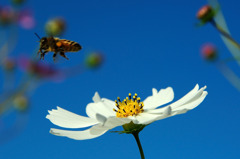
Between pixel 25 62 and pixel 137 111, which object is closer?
pixel 25 62

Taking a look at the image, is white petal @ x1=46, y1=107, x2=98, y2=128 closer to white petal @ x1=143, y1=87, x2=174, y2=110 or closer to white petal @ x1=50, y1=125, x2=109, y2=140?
white petal @ x1=50, y1=125, x2=109, y2=140

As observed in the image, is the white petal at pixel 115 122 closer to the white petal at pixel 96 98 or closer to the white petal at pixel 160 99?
the white petal at pixel 160 99

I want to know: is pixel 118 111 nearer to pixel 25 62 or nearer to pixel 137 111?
pixel 137 111

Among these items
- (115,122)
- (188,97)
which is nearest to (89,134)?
(115,122)

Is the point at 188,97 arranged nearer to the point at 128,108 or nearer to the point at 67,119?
the point at 128,108

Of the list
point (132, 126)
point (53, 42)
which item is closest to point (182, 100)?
point (132, 126)
